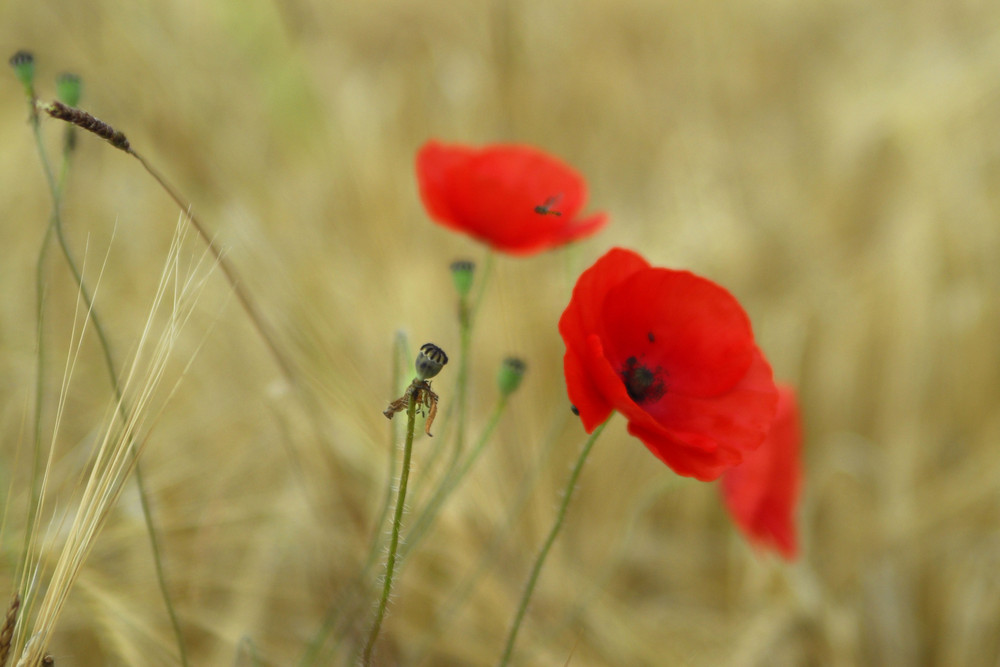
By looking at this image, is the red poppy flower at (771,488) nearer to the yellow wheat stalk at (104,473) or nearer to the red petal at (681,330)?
the red petal at (681,330)

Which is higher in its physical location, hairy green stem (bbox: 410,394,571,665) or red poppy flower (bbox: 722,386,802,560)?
red poppy flower (bbox: 722,386,802,560)

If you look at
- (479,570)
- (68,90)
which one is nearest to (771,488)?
(479,570)

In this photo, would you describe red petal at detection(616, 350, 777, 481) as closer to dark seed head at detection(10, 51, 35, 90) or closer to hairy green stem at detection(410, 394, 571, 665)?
hairy green stem at detection(410, 394, 571, 665)

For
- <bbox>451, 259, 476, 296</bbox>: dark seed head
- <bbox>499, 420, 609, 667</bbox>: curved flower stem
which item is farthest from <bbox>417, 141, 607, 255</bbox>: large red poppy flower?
<bbox>499, 420, 609, 667</bbox>: curved flower stem

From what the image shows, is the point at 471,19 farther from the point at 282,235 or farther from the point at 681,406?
the point at 681,406

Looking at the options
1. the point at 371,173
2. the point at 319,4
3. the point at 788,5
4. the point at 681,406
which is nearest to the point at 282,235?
the point at 371,173

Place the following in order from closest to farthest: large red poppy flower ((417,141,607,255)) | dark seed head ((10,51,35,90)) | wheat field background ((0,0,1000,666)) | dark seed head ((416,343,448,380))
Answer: dark seed head ((416,343,448,380)) → dark seed head ((10,51,35,90)) → large red poppy flower ((417,141,607,255)) → wheat field background ((0,0,1000,666))

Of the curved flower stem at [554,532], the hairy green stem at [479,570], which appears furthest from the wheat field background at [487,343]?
the curved flower stem at [554,532]

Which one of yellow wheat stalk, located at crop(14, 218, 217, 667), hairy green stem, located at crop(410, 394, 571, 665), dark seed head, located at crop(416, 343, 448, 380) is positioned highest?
hairy green stem, located at crop(410, 394, 571, 665)
